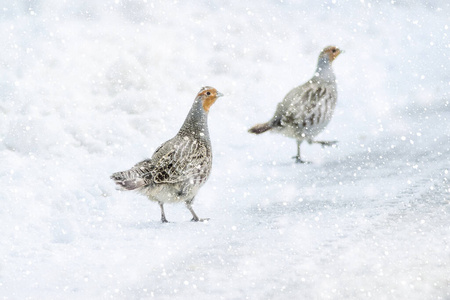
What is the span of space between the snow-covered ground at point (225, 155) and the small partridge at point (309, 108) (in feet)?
1.15

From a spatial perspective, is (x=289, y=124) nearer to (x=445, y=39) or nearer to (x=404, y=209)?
(x=404, y=209)

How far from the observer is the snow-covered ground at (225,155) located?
4535 mm

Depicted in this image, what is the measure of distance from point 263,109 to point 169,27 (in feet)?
7.50

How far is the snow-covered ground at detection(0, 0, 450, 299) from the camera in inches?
179

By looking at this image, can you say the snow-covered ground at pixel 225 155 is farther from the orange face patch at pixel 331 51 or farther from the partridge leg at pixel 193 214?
the orange face patch at pixel 331 51

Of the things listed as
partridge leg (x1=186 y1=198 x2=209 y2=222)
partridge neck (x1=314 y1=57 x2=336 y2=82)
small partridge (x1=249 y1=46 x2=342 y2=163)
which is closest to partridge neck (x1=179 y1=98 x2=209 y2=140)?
partridge leg (x1=186 y1=198 x2=209 y2=222)

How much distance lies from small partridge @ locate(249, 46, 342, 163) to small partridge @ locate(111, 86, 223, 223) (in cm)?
227

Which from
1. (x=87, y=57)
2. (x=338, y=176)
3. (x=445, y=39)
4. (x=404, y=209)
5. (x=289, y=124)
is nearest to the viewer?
(x=404, y=209)

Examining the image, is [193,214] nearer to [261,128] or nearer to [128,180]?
[128,180]

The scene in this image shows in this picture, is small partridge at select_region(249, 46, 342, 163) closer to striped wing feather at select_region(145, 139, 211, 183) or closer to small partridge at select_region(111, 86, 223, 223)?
small partridge at select_region(111, 86, 223, 223)

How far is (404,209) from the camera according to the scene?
18.9 ft

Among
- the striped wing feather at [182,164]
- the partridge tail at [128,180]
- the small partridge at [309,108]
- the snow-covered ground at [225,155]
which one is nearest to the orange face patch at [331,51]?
the small partridge at [309,108]

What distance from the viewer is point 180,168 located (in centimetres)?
554

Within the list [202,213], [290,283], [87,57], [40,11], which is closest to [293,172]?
[202,213]
